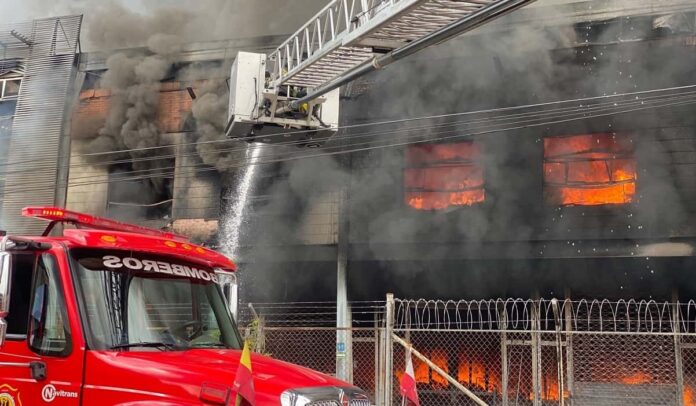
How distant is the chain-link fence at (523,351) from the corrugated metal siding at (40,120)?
6.29 m

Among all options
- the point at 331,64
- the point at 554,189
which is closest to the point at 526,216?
the point at 554,189

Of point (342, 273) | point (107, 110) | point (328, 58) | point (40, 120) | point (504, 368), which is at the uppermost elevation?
point (107, 110)

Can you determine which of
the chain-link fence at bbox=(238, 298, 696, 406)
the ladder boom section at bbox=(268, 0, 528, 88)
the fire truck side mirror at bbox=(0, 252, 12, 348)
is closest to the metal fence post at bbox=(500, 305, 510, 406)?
the chain-link fence at bbox=(238, 298, 696, 406)

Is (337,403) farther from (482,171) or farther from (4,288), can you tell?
(482,171)

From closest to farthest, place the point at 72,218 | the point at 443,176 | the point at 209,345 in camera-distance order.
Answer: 1. the point at 209,345
2. the point at 72,218
3. the point at 443,176

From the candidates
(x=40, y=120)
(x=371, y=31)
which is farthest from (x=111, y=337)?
(x=40, y=120)

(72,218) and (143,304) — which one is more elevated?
(72,218)

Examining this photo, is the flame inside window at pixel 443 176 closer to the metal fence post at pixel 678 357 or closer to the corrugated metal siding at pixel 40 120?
the metal fence post at pixel 678 357

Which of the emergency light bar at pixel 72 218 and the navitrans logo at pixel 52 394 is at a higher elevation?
the emergency light bar at pixel 72 218

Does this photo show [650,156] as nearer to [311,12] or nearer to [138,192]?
[311,12]

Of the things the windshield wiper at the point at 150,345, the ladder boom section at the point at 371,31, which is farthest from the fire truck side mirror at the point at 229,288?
the ladder boom section at the point at 371,31

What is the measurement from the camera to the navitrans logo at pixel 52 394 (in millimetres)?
3703

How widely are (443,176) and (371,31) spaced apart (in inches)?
290

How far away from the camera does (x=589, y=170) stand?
12414 millimetres
